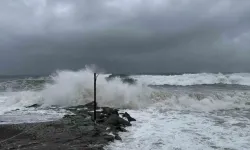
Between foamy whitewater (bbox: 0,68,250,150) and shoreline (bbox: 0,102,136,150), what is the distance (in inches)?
24.8

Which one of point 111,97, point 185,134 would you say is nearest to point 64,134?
point 185,134

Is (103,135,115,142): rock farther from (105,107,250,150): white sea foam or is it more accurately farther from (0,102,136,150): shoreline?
(105,107,250,150): white sea foam

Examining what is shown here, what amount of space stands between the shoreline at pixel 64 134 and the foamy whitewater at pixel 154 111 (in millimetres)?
630

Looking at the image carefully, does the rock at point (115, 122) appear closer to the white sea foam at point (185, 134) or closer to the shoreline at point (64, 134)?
the shoreline at point (64, 134)

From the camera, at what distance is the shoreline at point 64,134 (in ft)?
32.2

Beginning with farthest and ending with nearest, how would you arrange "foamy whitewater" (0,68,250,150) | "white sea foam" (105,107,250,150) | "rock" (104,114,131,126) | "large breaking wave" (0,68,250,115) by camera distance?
"large breaking wave" (0,68,250,115)
"rock" (104,114,131,126)
"foamy whitewater" (0,68,250,150)
"white sea foam" (105,107,250,150)

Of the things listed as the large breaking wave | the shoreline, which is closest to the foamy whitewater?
the large breaking wave

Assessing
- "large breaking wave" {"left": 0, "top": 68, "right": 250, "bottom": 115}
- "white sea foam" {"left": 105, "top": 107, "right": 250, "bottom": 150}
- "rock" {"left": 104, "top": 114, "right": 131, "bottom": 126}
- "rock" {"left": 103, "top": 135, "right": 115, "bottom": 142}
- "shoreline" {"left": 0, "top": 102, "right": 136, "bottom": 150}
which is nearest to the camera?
"shoreline" {"left": 0, "top": 102, "right": 136, "bottom": 150}

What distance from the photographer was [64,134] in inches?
449

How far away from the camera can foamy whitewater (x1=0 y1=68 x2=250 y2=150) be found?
10773 mm

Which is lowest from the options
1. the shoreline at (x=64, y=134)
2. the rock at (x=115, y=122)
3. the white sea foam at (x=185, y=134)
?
the white sea foam at (x=185, y=134)

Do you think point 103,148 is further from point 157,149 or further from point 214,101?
point 214,101

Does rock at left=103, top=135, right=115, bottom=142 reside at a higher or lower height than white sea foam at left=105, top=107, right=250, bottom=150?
higher

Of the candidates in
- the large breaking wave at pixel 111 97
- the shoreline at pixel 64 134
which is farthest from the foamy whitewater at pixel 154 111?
the shoreline at pixel 64 134
